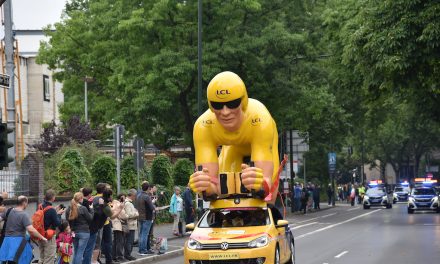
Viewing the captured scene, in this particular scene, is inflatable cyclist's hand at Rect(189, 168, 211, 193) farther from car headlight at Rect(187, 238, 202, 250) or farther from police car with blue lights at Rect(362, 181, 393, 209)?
police car with blue lights at Rect(362, 181, 393, 209)

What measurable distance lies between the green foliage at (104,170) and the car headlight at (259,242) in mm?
16819

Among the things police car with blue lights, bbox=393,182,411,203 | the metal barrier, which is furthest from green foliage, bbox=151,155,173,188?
police car with blue lights, bbox=393,182,411,203

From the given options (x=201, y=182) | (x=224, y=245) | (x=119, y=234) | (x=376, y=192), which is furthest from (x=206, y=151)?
(x=376, y=192)

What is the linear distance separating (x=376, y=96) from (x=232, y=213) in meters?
18.0

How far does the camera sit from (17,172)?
24.8m

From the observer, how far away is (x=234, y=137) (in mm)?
17656

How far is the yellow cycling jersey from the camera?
17422mm

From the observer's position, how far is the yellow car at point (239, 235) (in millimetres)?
15711

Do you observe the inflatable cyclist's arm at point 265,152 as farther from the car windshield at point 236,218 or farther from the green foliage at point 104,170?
the green foliage at point 104,170

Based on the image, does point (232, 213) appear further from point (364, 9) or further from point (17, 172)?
point (364, 9)

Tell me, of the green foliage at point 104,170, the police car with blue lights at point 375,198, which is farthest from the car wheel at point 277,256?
the police car with blue lights at point 375,198

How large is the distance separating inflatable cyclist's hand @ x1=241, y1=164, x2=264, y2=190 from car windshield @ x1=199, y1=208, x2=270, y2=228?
60 cm

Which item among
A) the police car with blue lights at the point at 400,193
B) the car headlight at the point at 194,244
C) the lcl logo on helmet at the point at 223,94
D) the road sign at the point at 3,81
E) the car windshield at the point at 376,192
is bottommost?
the police car with blue lights at the point at 400,193

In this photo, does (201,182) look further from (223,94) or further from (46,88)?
(46,88)
